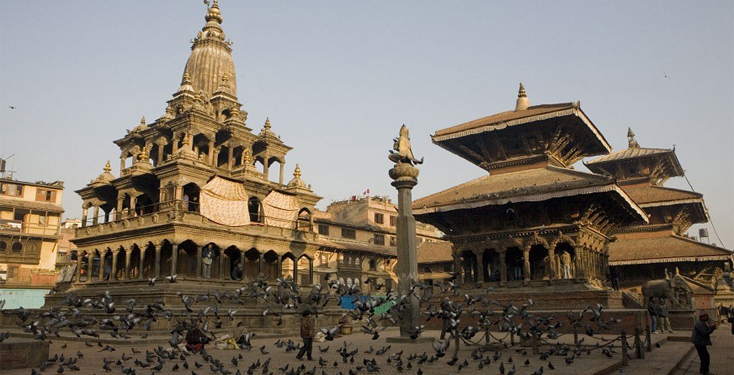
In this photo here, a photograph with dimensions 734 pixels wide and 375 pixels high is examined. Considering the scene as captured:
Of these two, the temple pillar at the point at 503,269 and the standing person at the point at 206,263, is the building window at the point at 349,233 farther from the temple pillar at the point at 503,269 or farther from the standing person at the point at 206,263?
the temple pillar at the point at 503,269

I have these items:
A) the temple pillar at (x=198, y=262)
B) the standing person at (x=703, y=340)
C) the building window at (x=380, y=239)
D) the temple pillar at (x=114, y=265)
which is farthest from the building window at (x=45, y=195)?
the standing person at (x=703, y=340)

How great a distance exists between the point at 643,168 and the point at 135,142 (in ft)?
131

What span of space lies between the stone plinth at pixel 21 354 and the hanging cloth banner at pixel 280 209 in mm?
25582

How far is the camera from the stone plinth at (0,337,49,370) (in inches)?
512

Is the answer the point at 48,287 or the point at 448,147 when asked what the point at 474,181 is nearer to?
the point at 448,147

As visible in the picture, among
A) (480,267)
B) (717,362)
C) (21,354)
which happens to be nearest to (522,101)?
(480,267)

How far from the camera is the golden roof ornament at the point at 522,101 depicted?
3300cm

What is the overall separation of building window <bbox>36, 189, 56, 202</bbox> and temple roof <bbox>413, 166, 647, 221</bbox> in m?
47.0

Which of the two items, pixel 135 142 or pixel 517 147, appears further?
pixel 135 142

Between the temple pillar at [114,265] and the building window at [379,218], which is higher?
the building window at [379,218]

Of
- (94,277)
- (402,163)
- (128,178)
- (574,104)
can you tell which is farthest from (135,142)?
(574,104)

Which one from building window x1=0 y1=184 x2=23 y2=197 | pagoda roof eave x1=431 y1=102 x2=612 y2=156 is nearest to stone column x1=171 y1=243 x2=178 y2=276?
pagoda roof eave x1=431 y1=102 x2=612 y2=156

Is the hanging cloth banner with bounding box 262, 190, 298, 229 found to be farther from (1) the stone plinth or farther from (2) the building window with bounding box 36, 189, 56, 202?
(2) the building window with bounding box 36, 189, 56, 202

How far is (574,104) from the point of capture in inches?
1108
